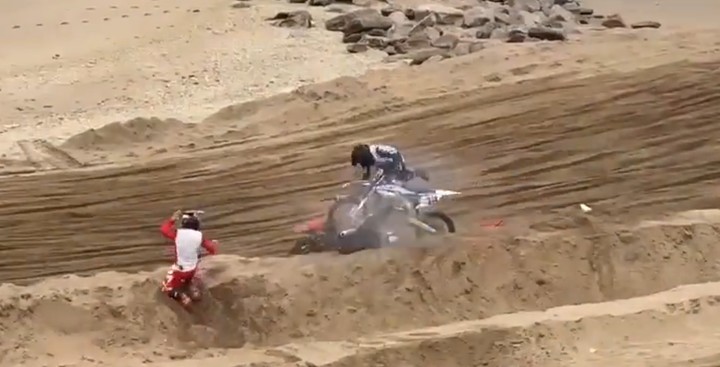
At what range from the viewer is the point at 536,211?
28.6 ft

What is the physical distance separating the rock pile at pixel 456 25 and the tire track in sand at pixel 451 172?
2.17m

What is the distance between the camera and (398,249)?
7.78m

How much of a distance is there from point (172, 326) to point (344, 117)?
121 inches

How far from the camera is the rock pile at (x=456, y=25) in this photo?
12.4 meters

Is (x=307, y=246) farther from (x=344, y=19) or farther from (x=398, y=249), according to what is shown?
(x=344, y=19)

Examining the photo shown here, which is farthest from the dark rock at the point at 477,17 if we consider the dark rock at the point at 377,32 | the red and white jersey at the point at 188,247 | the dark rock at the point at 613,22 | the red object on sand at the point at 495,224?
the red and white jersey at the point at 188,247

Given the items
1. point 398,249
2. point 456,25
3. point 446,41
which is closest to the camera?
point 398,249

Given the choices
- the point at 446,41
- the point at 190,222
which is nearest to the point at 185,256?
the point at 190,222

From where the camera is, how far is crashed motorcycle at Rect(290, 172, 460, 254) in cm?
780

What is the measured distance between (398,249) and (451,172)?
53.1 inches

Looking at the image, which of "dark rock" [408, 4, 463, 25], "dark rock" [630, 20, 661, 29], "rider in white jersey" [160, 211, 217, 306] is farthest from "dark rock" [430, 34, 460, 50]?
"rider in white jersey" [160, 211, 217, 306]

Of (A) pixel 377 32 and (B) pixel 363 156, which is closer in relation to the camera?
(B) pixel 363 156

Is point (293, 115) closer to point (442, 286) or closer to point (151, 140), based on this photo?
point (151, 140)

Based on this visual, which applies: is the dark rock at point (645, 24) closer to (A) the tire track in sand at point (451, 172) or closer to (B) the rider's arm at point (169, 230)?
(A) the tire track in sand at point (451, 172)
